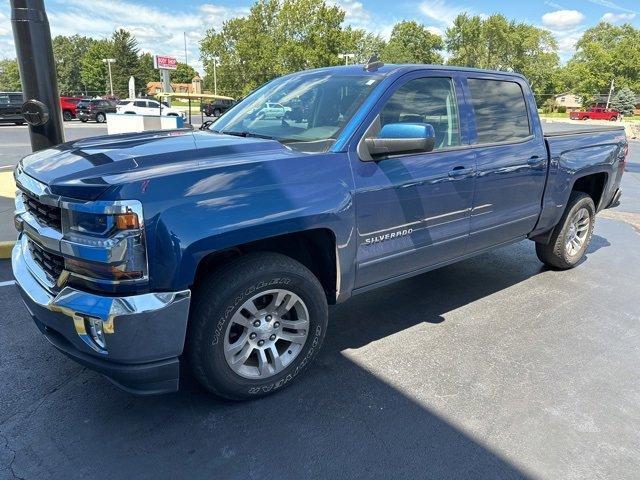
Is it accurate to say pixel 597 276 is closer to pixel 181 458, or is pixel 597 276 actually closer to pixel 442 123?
pixel 442 123

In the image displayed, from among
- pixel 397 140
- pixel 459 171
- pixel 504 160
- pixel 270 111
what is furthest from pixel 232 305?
pixel 504 160

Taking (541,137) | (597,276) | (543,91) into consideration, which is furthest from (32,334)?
(543,91)

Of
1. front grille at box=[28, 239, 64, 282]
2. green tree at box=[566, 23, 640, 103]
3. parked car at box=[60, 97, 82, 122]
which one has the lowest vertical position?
parked car at box=[60, 97, 82, 122]

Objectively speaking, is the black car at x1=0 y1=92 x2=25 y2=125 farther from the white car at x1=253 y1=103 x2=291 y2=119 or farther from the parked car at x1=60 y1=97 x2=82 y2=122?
the white car at x1=253 y1=103 x2=291 y2=119

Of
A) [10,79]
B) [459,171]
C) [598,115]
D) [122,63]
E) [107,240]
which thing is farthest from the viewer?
[10,79]

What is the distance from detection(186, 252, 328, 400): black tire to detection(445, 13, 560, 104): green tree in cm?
9679

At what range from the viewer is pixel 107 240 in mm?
2260

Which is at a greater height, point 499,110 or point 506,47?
point 506,47

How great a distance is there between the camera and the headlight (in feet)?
7.38

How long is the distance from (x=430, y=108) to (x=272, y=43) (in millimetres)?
50763

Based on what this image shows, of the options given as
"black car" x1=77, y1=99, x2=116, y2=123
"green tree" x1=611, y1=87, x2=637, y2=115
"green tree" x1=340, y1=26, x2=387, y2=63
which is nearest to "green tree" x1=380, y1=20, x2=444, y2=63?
"green tree" x1=340, y1=26, x2=387, y2=63

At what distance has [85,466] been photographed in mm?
2389

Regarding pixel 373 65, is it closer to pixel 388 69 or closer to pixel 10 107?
pixel 388 69

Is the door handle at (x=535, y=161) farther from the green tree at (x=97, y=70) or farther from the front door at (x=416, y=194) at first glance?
the green tree at (x=97, y=70)
